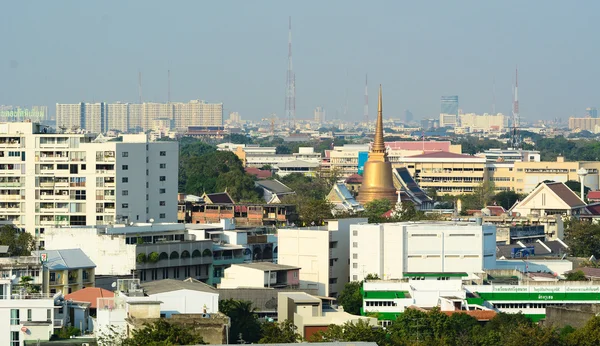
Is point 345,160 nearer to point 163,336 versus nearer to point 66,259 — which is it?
point 66,259

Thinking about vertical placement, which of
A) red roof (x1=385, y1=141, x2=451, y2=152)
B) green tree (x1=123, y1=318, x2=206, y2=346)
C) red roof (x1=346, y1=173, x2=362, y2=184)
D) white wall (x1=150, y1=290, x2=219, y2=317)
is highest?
red roof (x1=385, y1=141, x2=451, y2=152)

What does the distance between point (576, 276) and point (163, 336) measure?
19.2 m

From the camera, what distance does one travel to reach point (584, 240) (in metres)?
62.9

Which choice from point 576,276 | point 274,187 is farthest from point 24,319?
point 274,187

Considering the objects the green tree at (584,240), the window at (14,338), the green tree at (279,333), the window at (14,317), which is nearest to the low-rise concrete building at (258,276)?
the green tree at (279,333)

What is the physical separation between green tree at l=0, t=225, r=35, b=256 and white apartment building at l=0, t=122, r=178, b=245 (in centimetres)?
507

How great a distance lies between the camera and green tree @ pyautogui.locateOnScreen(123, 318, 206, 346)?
2966cm

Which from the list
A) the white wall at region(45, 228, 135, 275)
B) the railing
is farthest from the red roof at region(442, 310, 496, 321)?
the white wall at region(45, 228, 135, 275)

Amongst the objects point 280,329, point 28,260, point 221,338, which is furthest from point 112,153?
point 221,338

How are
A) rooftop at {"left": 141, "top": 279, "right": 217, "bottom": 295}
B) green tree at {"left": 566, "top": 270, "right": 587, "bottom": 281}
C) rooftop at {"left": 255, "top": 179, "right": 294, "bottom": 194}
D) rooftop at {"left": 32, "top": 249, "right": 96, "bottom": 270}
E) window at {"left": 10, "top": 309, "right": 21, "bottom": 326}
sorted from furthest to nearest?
rooftop at {"left": 255, "top": 179, "right": 294, "bottom": 194} → green tree at {"left": 566, "top": 270, "right": 587, "bottom": 281} → rooftop at {"left": 32, "top": 249, "right": 96, "bottom": 270} → rooftop at {"left": 141, "top": 279, "right": 217, "bottom": 295} → window at {"left": 10, "top": 309, "right": 21, "bottom": 326}

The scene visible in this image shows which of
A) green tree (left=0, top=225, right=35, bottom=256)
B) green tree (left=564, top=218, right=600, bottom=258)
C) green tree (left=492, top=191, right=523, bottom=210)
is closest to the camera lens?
green tree (left=0, top=225, right=35, bottom=256)

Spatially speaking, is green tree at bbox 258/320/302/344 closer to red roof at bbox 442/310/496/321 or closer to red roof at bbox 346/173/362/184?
red roof at bbox 442/310/496/321

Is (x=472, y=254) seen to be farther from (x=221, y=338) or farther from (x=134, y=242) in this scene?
(x=221, y=338)

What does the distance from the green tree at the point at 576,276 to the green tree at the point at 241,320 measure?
435 inches
